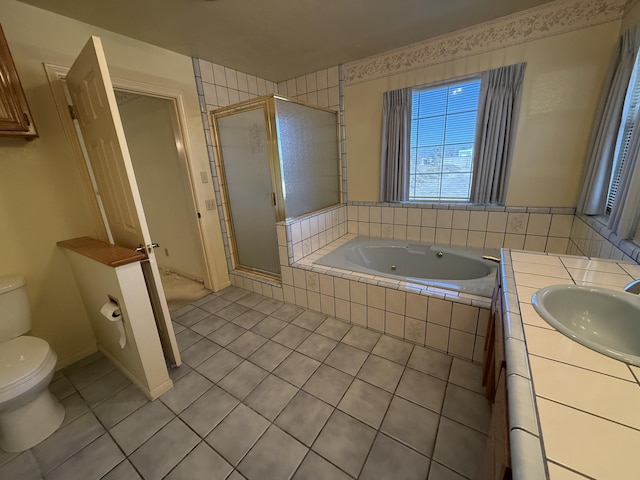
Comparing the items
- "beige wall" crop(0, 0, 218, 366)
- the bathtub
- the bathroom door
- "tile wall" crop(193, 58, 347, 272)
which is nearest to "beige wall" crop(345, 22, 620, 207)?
the bathtub

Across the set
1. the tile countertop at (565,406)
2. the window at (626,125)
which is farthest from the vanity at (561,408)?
the window at (626,125)

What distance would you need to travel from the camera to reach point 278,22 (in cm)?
183

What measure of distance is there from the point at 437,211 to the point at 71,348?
3.23 m

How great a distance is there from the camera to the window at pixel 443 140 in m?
2.26

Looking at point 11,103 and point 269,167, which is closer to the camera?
point 11,103

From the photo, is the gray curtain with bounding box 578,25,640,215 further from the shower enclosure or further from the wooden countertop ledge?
the wooden countertop ledge

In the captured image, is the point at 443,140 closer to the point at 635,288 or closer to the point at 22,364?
the point at 635,288

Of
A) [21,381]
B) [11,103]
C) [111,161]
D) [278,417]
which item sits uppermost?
[11,103]

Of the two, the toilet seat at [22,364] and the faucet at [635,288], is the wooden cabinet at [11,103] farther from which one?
the faucet at [635,288]

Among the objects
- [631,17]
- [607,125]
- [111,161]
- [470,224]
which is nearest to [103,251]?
[111,161]

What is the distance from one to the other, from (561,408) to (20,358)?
212cm

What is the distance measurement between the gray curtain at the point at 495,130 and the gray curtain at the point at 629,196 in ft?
2.87

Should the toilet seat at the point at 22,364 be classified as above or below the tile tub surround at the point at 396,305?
above

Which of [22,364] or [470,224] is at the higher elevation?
[470,224]
